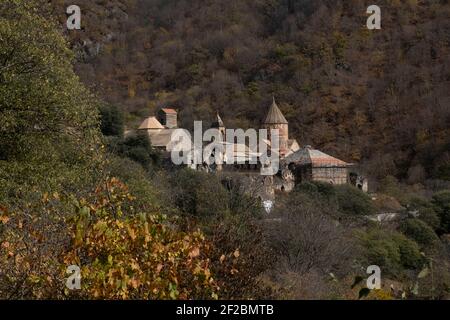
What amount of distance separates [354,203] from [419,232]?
18.3 feet

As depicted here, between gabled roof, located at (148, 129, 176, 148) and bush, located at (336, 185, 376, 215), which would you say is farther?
gabled roof, located at (148, 129, 176, 148)

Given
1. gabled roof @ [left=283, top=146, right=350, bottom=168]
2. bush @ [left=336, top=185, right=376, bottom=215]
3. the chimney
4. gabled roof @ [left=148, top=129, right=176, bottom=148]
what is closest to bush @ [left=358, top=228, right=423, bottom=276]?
bush @ [left=336, top=185, right=376, bottom=215]

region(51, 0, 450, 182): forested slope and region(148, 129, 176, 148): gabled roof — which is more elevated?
region(51, 0, 450, 182): forested slope

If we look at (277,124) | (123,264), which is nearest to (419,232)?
(123,264)

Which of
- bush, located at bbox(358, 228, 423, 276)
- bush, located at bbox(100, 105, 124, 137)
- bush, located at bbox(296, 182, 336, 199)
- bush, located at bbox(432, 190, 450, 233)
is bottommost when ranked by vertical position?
bush, located at bbox(358, 228, 423, 276)

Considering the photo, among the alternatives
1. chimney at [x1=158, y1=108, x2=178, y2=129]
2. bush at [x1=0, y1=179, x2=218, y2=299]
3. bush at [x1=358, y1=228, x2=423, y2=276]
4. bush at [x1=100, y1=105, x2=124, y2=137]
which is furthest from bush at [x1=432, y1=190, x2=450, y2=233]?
chimney at [x1=158, y1=108, x2=178, y2=129]

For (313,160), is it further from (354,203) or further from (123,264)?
(123,264)

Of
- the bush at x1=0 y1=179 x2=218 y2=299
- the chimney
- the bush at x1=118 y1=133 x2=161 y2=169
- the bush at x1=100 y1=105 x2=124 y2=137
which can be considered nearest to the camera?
the bush at x1=0 y1=179 x2=218 y2=299

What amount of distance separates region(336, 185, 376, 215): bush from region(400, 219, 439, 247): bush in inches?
160

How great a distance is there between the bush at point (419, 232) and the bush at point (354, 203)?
13.4 feet

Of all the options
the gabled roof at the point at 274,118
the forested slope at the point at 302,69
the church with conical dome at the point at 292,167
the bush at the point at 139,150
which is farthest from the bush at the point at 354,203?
the gabled roof at the point at 274,118

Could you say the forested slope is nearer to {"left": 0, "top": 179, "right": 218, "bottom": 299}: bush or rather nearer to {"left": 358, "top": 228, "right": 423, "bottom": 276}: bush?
{"left": 358, "top": 228, "right": 423, "bottom": 276}: bush

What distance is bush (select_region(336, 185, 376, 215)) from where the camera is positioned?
102ft

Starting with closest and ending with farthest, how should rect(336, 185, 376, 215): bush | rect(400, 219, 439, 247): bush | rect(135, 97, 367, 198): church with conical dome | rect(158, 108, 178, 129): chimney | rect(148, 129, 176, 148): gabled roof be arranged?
rect(400, 219, 439, 247): bush < rect(336, 185, 376, 215): bush < rect(135, 97, 367, 198): church with conical dome < rect(148, 129, 176, 148): gabled roof < rect(158, 108, 178, 129): chimney
